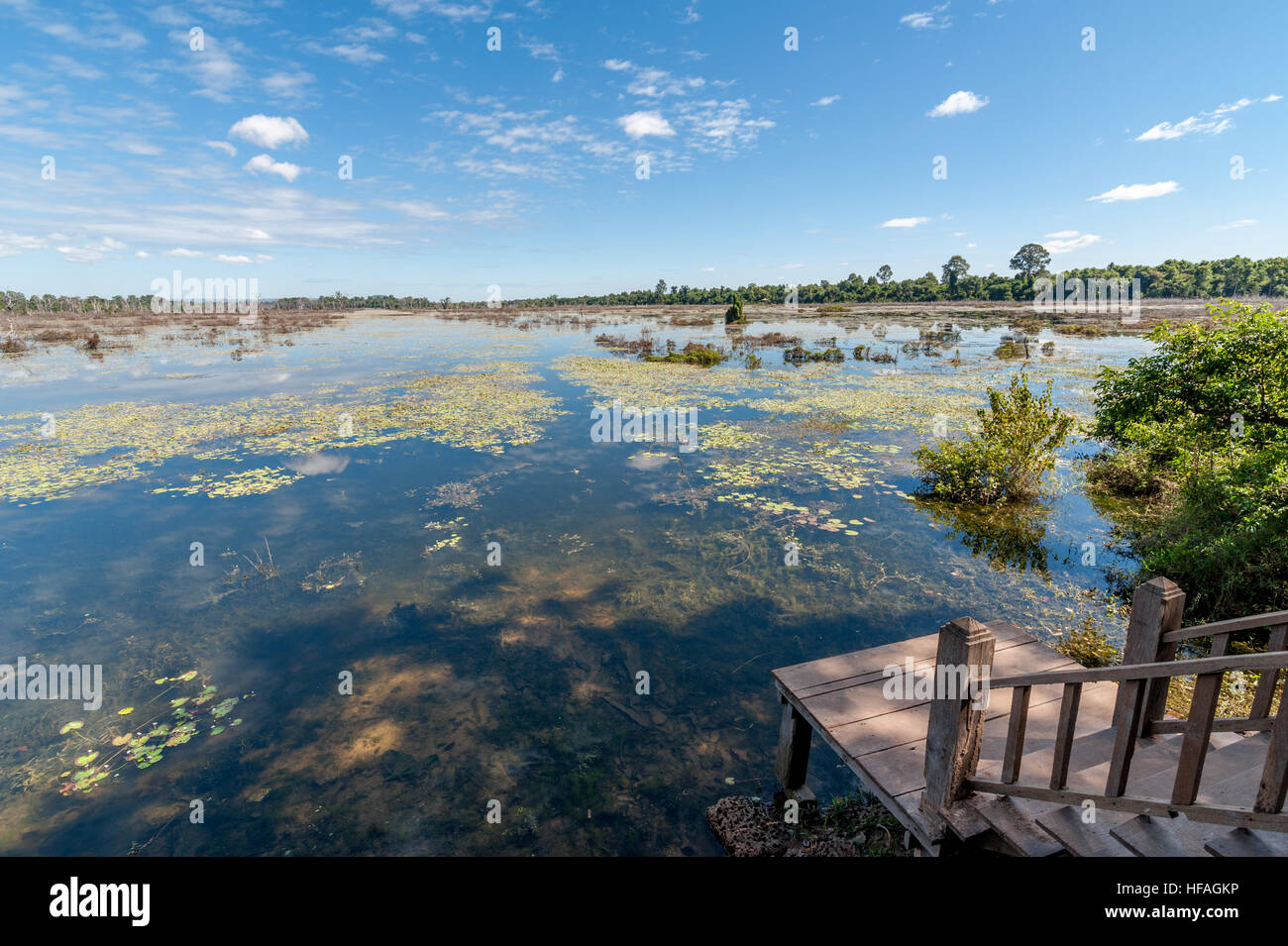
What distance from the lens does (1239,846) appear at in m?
1.98

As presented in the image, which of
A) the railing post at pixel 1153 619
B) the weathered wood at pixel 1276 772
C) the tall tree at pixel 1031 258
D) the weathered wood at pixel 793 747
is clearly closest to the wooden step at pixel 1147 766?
the railing post at pixel 1153 619

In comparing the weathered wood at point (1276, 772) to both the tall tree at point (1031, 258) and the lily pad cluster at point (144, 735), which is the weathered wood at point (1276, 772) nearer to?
the lily pad cluster at point (144, 735)

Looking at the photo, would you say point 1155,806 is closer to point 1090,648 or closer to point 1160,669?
point 1160,669

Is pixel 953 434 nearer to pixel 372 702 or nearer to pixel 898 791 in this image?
pixel 898 791

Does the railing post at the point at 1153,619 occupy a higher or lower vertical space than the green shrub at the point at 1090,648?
higher

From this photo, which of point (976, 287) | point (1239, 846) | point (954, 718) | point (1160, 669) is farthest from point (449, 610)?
point (976, 287)

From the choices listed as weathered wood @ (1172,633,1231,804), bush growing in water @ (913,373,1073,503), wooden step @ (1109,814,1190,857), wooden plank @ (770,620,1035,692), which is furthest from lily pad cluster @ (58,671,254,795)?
bush growing in water @ (913,373,1073,503)

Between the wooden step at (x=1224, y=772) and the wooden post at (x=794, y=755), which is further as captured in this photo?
the wooden post at (x=794, y=755)

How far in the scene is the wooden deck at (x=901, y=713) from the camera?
305 cm

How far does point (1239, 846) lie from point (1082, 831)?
52 centimetres

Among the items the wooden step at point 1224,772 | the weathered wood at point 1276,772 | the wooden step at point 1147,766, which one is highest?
the weathered wood at point 1276,772

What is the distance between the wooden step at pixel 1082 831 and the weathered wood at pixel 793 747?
1681mm

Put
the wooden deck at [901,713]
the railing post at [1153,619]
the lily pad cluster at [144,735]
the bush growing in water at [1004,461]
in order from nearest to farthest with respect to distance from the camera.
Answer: the railing post at [1153,619] < the wooden deck at [901,713] < the lily pad cluster at [144,735] < the bush growing in water at [1004,461]

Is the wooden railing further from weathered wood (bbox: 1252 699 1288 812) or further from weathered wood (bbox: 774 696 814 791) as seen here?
weathered wood (bbox: 774 696 814 791)
